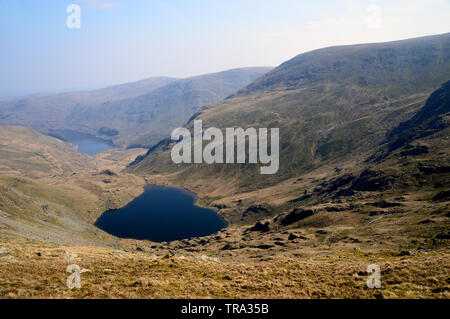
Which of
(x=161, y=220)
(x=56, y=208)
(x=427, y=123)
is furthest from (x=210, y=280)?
(x=427, y=123)

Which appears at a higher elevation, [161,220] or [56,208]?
[56,208]

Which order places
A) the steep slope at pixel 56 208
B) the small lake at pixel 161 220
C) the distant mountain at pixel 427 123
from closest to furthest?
the steep slope at pixel 56 208, the distant mountain at pixel 427 123, the small lake at pixel 161 220

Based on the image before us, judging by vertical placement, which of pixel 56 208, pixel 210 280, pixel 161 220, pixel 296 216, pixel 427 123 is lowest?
pixel 161 220

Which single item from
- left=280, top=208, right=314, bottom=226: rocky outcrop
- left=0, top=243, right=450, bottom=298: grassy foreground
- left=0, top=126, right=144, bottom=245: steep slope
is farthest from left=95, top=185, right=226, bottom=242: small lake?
left=0, top=243, right=450, bottom=298: grassy foreground

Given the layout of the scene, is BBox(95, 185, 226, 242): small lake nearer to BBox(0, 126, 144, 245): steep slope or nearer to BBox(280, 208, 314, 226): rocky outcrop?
BBox(0, 126, 144, 245): steep slope

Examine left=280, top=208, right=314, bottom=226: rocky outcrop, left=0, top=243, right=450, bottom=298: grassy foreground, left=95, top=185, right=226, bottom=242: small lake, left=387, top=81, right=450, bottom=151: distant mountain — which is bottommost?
left=95, top=185, right=226, bottom=242: small lake

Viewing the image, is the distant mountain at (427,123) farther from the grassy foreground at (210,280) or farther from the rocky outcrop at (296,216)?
the grassy foreground at (210,280)

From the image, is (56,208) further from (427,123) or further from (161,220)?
(427,123)

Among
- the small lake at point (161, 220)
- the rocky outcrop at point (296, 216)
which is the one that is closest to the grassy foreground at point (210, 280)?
the rocky outcrop at point (296, 216)
